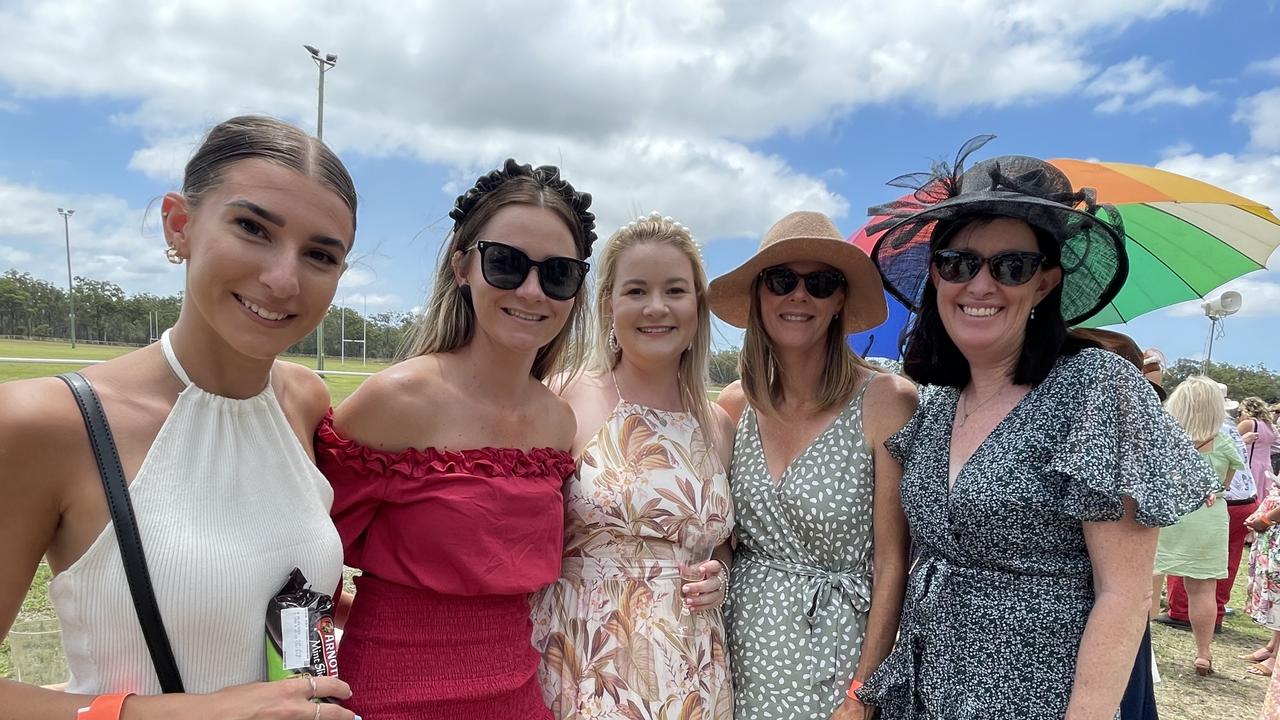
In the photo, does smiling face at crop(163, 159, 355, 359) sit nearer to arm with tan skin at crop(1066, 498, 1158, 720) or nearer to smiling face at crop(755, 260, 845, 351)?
smiling face at crop(755, 260, 845, 351)

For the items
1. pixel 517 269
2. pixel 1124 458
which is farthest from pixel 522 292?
pixel 1124 458

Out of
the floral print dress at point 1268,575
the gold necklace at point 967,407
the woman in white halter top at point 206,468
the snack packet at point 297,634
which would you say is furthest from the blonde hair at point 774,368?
the floral print dress at point 1268,575

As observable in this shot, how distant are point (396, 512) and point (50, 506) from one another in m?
0.84

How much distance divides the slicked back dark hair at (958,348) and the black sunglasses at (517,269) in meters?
1.22

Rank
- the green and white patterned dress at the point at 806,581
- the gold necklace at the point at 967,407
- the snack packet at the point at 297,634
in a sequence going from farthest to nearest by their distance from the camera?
the green and white patterned dress at the point at 806,581, the gold necklace at the point at 967,407, the snack packet at the point at 297,634

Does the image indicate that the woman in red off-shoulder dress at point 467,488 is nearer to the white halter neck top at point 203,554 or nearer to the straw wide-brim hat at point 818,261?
the white halter neck top at point 203,554

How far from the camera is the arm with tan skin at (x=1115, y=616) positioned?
74.3 inches

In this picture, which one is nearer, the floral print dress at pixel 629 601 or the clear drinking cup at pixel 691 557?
the floral print dress at pixel 629 601

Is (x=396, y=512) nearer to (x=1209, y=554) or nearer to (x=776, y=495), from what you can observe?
(x=776, y=495)

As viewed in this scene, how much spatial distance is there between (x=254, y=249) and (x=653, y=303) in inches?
59.4

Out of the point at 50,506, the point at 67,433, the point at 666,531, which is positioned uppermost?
the point at 67,433

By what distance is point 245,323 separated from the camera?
161 cm

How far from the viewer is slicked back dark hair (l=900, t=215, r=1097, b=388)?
220 cm

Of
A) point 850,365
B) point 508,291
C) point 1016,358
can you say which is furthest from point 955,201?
point 508,291
